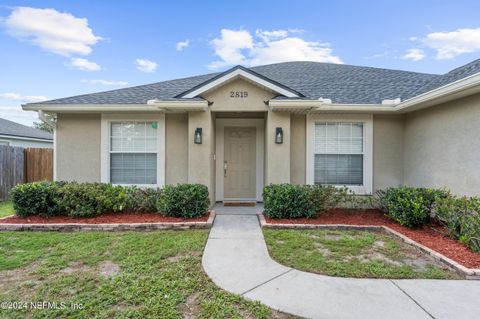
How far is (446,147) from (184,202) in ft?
21.2

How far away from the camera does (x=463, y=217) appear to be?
15.5 ft

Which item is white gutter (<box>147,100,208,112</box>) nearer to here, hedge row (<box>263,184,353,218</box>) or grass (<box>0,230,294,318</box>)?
hedge row (<box>263,184,353,218</box>)

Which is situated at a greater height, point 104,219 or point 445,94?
point 445,94

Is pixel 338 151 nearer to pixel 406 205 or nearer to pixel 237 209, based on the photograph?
pixel 406 205

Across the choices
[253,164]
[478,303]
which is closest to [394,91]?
[253,164]

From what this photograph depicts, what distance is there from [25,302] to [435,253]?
5979mm

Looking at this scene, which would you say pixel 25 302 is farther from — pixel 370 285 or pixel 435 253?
pixel 435 253

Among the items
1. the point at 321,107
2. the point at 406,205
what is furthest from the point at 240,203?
the point at 406,205

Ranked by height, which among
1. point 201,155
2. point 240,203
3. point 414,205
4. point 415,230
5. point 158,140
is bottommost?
point 415,230

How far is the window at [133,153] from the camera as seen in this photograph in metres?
7.74

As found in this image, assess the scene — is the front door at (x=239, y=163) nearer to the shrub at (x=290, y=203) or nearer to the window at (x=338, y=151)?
the window at (x=338, y=151)

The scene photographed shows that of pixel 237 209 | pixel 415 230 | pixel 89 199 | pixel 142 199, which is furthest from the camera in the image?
pixel 237 209

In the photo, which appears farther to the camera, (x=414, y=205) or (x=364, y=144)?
(x=364, y=144)

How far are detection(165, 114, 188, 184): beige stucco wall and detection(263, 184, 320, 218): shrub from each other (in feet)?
9.61
